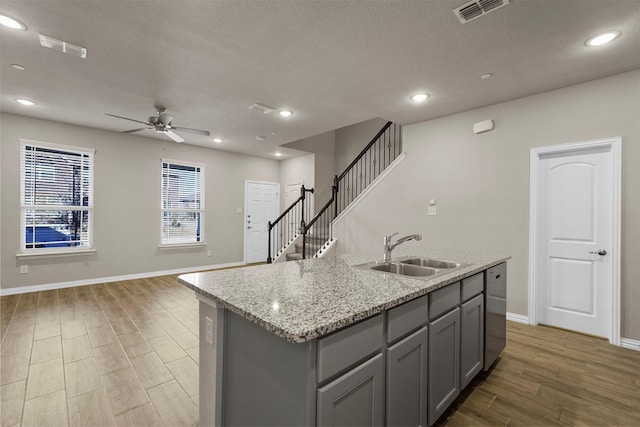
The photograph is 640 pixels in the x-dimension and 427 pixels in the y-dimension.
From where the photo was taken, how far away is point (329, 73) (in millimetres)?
2961

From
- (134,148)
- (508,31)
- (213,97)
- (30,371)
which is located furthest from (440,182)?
(134,148)

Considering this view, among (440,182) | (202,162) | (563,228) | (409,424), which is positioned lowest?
(409,424)

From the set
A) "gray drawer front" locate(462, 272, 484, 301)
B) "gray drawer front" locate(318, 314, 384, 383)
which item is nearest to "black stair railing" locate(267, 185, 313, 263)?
"gray drawer front" locate(462, 272, 484, 301)

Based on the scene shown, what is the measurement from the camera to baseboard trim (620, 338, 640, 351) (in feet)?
9.21

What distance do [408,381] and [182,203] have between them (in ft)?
19.2

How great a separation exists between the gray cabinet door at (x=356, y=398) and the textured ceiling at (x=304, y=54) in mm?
2203

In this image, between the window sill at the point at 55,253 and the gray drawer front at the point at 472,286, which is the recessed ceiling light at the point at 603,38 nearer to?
the gray drawer front at the point at 472,286

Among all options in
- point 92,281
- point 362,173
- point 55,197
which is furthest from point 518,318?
point 55,197

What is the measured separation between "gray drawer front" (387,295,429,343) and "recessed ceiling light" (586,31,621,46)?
8.52 feet

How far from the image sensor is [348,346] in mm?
1106

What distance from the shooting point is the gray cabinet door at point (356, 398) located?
102cm

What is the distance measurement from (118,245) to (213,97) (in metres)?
3.53

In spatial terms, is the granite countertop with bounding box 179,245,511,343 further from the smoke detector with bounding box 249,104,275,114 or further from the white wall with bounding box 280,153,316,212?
the white wall with bounding box 280,153,316,212

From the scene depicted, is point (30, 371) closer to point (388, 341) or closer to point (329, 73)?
point (388, 341)
